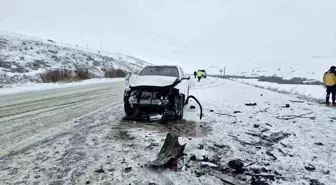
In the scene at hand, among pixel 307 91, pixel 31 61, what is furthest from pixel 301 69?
pixel 31 61

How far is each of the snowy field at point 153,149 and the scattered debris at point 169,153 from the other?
0.14m

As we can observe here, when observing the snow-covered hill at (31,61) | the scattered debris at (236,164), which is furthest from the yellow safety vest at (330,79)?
the snow-covered hill at (31,61)

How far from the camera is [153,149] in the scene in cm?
451

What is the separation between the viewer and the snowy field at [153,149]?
11.3 ft

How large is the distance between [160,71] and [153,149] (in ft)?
14.6

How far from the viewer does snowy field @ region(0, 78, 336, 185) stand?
3432 mm

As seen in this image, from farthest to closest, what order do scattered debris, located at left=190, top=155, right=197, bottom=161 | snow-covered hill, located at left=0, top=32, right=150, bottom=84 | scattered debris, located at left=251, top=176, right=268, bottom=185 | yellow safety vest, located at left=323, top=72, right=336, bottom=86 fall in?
1. snow-covered hill, located at left=0, top=32, right=150, bottom=84
2. yellow safety vest, located at left=323, top=72, right=336, bottom=86
3. scattered debris, located at left=190, top=155, right=197, bottom=161
4. scattered debris, located at left=251, top=176, right=268, bottom=185

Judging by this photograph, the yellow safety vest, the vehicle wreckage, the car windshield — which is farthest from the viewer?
the yellow safety vest

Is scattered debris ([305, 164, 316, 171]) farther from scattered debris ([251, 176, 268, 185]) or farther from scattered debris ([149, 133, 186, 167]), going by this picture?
scattered debris ([149, 133, 186, 167])

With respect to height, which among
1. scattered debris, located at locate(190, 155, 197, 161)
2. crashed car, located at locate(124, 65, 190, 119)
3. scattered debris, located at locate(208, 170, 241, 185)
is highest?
crashed car, located at locate(124, 65, 190, 119)

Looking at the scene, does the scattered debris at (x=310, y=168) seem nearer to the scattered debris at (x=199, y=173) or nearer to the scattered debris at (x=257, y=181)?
the scattered debris at (x=257, y=181)

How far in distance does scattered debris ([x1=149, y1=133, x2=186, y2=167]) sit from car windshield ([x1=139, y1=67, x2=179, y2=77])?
407cm

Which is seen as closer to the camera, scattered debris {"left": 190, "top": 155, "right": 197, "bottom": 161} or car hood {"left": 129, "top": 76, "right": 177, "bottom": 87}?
scattered debris {"left": 190, "top": 155, "right": 197, "bottom": 161}

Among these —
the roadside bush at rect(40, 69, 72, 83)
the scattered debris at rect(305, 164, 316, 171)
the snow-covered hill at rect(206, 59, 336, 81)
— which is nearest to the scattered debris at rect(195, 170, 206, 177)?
the scattered debris at rect(305, 164, 316, 171)
